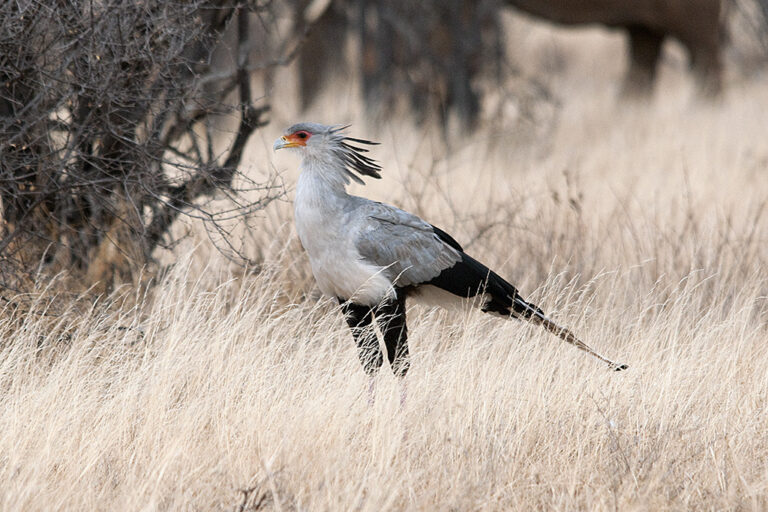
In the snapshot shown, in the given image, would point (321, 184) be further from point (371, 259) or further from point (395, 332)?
point (395, 332)

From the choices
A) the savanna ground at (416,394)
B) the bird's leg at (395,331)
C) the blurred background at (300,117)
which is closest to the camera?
the savanna ground at (416,394)

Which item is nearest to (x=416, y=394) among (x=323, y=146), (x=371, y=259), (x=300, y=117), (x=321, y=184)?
(x=371, y=259)

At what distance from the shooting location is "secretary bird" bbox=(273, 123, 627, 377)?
444cm

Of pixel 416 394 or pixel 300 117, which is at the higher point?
pixel 416 394

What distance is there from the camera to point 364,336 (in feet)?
15.3

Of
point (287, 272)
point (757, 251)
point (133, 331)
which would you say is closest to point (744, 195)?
point (757, 251)

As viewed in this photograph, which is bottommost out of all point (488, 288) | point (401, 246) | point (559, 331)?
point (559, 331)

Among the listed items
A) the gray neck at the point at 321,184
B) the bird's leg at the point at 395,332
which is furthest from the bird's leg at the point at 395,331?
the gray neck at the point at 321,184

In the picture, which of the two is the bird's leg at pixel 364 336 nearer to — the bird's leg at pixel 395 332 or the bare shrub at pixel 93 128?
the bird's leg at pixel 395 332

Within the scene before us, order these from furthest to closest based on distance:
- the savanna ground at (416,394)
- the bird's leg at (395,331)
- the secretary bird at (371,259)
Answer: the bird's leg at (395,331) < the secretary bird at (371,259) < the savanna ground at (416,394)

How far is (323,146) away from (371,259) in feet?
1.95

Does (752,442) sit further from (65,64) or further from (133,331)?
(65,64)

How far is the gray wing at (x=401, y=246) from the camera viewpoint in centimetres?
448

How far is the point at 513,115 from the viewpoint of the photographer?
14430 mm
